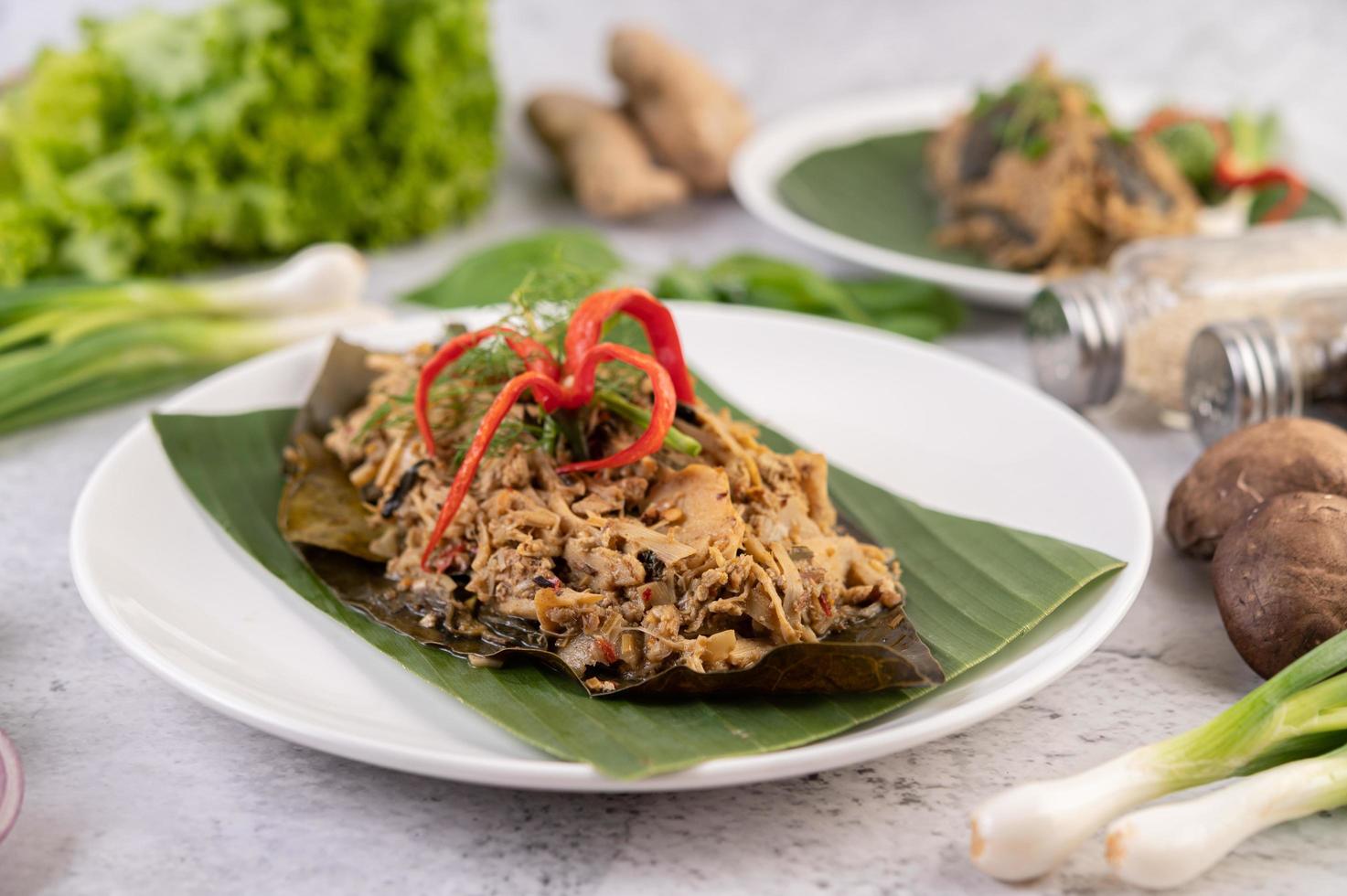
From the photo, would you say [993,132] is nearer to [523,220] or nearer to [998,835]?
[523,220]

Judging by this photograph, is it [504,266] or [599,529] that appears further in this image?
[504,266]

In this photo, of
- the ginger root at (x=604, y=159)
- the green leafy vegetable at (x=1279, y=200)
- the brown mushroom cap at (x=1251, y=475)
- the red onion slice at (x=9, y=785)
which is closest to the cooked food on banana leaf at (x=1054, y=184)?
the green leafy vegetable at (x=1279, y=200)

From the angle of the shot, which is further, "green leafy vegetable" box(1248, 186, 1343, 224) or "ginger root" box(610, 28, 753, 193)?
"ginger root" box(610, 28, 753, 193)

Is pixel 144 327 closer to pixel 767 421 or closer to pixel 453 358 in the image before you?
pixel 453 358

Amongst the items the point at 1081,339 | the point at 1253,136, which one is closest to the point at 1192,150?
the point at 1253,136

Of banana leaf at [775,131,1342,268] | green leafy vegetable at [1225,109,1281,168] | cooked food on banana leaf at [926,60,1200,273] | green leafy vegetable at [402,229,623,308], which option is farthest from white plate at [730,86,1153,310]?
green leafy vegetable at [402,229,623,308]

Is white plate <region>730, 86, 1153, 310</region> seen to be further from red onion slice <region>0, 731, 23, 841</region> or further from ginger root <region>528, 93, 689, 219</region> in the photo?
red onion slice <region>0, 731, 23, 841</region>

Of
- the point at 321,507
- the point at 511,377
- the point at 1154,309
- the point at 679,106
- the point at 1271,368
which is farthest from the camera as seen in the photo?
the point at 679,106
